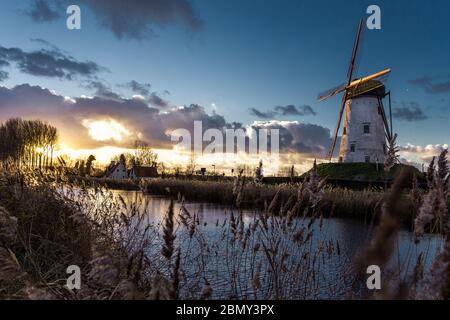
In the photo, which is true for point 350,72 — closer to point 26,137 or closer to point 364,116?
point 364,116

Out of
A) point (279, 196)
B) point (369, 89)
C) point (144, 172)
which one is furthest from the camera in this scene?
point (144, 172)

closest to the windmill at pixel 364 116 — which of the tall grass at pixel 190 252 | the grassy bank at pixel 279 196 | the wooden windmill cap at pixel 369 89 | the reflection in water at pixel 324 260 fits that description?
the wooden windmill cap at pixel 369 89

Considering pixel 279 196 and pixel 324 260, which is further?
pixel 279 196

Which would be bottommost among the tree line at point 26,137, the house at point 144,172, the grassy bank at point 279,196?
the grassy bank at point 279,196

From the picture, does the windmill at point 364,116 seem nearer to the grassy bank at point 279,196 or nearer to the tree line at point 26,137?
the grassy bank at point 279,196

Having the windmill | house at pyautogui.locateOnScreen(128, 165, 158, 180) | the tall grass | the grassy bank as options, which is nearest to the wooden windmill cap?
the windmill

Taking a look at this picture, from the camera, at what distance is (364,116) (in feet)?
124

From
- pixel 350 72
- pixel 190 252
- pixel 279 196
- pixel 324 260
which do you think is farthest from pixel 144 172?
pixel 324 260

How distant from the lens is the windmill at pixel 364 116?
37719mm

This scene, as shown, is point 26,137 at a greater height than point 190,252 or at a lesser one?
greater

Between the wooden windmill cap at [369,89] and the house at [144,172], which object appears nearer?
the wooden windmill cap at [369,89]

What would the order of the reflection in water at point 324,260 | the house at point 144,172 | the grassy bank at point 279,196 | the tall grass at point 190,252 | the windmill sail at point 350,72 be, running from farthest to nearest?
1. the house at point 144,172
2. the windmill sail at point 350,72
3. the grassy bank at point 279,196
4. the reflection in water at point 324,260
5. the tall grass at point 190,252

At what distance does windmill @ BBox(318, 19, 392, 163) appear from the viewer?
37719 millimetres
